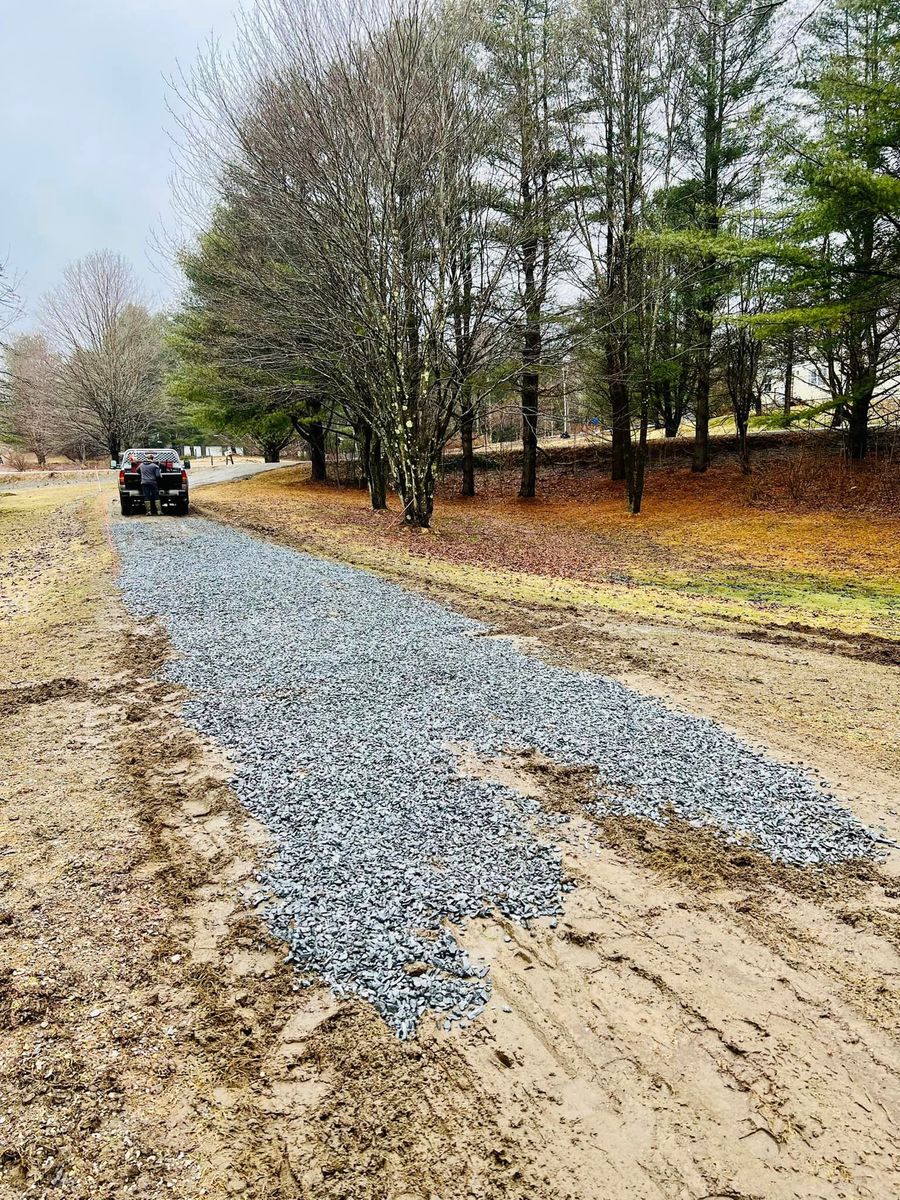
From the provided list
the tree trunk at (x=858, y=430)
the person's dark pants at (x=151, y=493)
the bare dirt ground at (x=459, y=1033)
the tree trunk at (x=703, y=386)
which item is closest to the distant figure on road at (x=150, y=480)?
the person's dark pants at (x=151, y=493)

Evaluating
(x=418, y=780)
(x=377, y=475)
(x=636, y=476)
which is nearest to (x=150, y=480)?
(x=377, y=475)

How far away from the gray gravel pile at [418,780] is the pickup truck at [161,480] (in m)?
10.5

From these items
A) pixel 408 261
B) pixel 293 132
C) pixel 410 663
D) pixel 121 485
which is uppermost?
pixel 293 132

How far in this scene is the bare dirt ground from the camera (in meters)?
1.75

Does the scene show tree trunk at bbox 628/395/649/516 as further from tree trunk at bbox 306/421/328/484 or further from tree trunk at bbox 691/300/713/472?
tree trunk at bbox 306/421/328/484

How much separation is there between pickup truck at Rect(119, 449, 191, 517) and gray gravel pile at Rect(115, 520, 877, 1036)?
34.4ft

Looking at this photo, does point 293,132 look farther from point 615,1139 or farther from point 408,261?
point 615,1139

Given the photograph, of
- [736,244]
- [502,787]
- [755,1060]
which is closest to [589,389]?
[736,244]

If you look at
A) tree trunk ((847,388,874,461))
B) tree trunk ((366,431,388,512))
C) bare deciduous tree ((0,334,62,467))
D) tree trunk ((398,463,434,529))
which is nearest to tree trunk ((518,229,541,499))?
tree trunk ((398,463,434,529))

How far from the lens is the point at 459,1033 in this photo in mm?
2166

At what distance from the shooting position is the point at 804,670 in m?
5.98

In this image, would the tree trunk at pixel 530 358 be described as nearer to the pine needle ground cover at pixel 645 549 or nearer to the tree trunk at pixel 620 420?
the pine needle ground cover at pixel 645 549

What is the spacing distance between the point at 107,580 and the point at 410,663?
233 inches

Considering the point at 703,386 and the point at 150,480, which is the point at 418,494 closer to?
the point at 150,480
